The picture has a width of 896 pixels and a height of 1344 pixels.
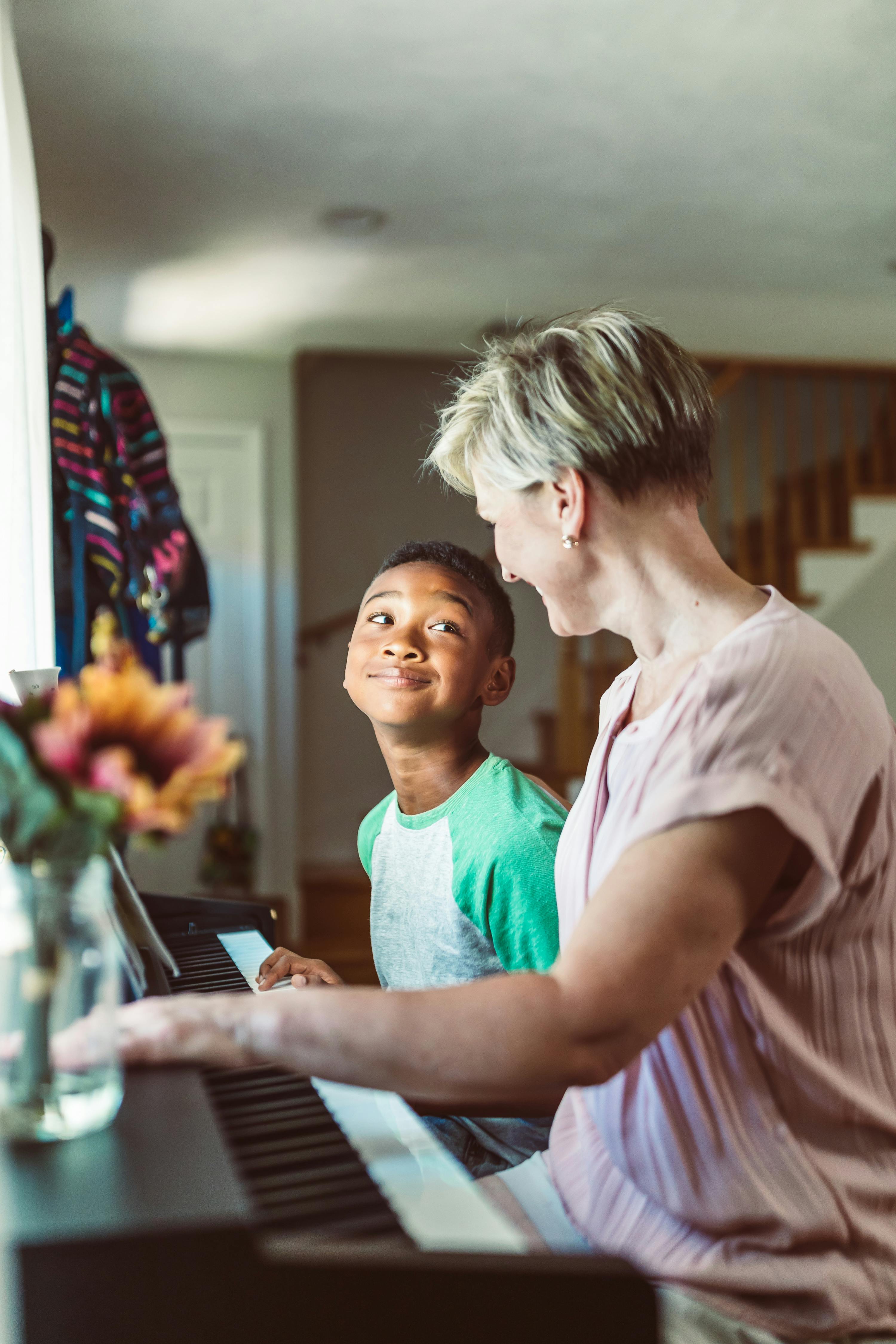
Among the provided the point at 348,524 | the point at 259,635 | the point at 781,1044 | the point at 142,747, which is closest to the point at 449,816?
the point at 781,1044

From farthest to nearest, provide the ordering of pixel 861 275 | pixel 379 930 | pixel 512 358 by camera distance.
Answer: pixel 861 275, pixel 379 930, pixel 512 358

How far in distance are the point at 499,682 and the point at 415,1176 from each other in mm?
891

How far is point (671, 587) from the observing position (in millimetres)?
1052

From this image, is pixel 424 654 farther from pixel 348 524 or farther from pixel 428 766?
pixel 348 524

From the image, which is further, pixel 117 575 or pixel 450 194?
pixel 450 194

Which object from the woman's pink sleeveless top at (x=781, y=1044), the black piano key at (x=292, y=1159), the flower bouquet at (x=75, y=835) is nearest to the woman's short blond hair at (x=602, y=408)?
the woman's pink sleeveless top at (x=781, y=1044)

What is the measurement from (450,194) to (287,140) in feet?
1.86

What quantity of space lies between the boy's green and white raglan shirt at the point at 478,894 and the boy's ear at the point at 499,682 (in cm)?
11

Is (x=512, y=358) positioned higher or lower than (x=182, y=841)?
higher

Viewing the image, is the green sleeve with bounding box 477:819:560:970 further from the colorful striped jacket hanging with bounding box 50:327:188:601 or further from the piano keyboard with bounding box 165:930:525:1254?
the colorful striped jacket hanging with bounding box 50:327:188:601

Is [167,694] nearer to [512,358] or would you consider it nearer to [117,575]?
[512,358]

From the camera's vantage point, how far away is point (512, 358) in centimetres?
109

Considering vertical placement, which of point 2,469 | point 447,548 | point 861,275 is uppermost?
point 861,275

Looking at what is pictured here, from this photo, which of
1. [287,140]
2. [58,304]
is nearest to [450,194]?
[287,140]
